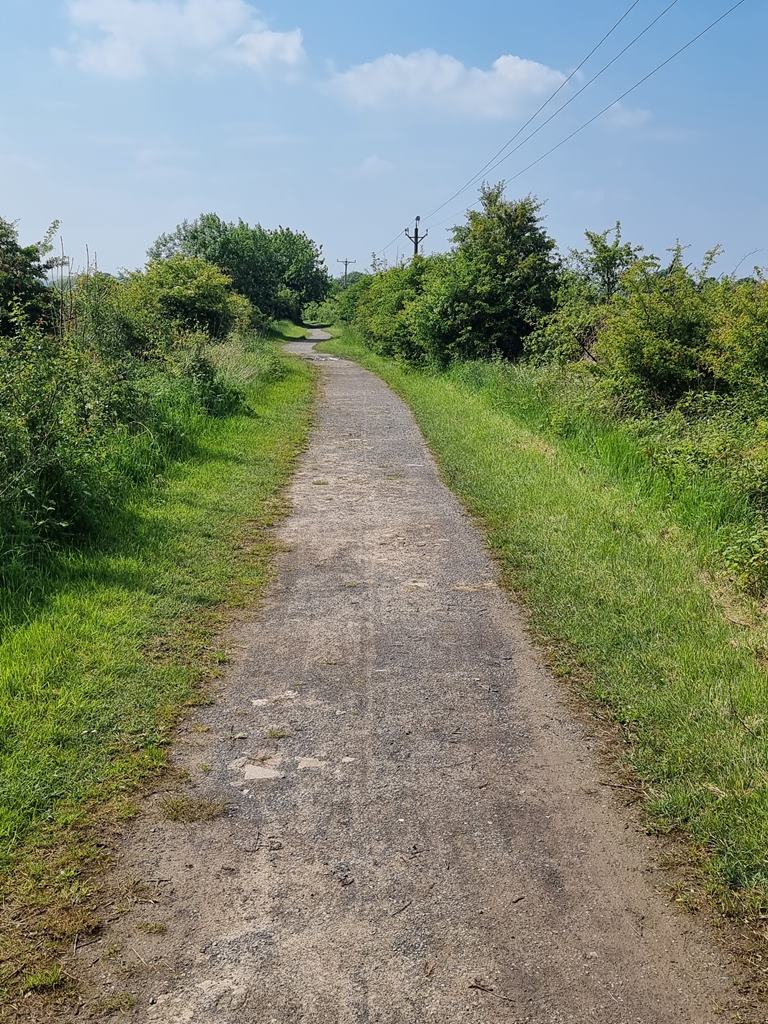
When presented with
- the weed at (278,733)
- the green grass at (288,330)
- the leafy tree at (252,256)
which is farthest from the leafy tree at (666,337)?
the green grass at (288,330)

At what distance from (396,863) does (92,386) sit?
23.5 ft

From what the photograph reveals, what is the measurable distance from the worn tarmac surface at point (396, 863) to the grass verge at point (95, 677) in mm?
179

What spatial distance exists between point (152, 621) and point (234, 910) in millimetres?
2580

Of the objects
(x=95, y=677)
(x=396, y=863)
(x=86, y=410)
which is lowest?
(x=396, y=863)

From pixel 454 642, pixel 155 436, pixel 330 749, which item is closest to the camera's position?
pixel 330 749

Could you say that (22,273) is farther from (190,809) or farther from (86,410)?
(190,809)

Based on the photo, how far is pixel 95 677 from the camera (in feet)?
13.7

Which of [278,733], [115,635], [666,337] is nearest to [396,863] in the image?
[278,733]

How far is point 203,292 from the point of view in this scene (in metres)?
22.1

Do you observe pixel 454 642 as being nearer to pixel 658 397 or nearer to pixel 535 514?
pixel 535 514

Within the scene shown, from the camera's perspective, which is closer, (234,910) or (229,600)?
(234,910)

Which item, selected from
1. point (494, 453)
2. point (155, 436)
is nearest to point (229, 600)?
point (155, 436)

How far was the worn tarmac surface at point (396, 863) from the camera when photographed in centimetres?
237

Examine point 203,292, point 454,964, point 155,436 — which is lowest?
point 454,964
